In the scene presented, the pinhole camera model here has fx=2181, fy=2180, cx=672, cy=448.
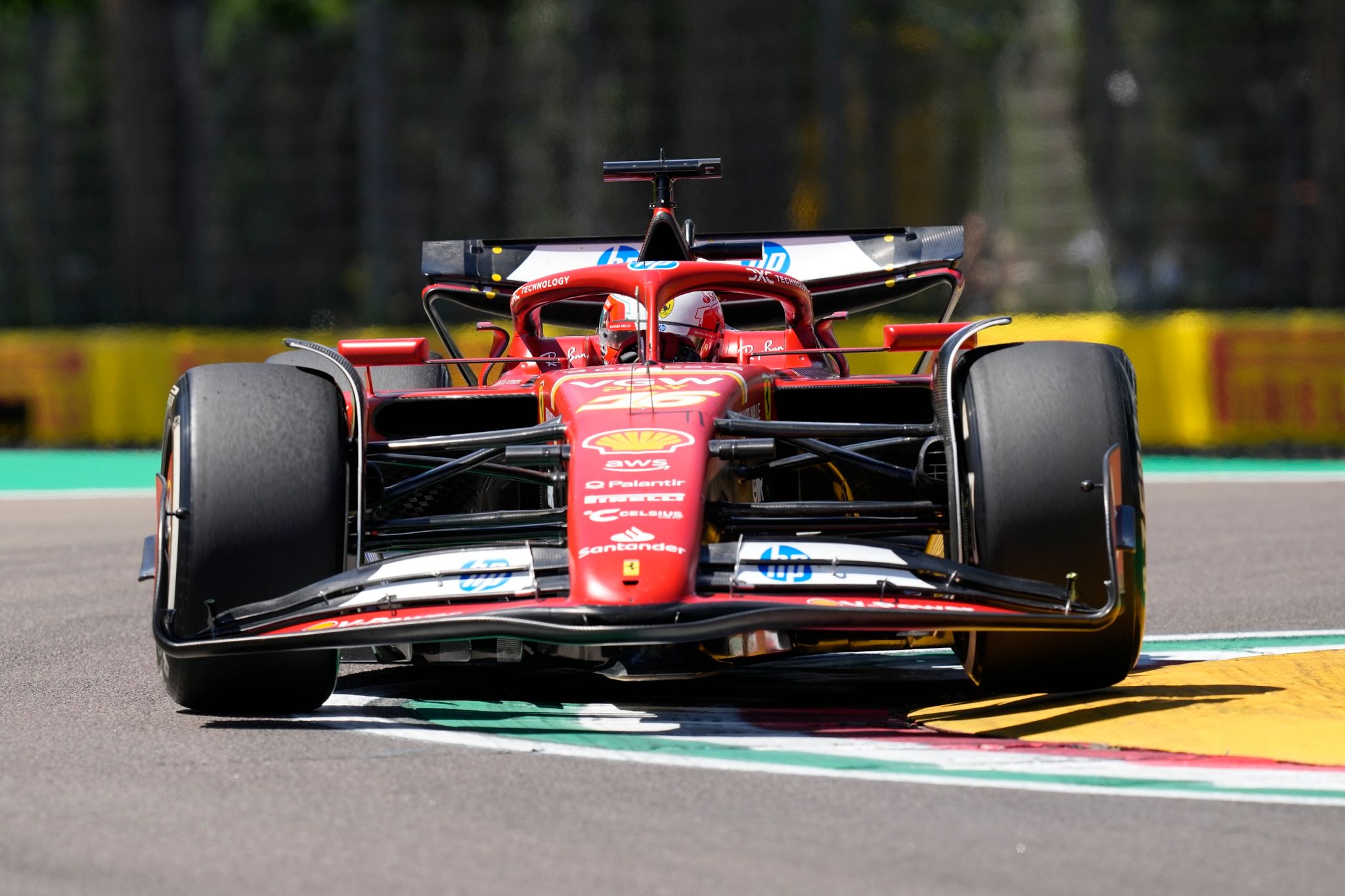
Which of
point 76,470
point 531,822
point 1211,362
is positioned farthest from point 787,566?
point 76,470

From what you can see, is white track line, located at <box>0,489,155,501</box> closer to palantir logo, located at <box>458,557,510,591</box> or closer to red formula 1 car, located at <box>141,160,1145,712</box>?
red formula 1 car, located at <box>141,160,1145,712</box>

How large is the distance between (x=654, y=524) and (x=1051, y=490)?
1139 mm

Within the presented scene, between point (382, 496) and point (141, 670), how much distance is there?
1.33m

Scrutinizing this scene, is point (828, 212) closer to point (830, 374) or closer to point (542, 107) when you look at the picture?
point (542, 107)

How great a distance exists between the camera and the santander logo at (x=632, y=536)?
5738 mm

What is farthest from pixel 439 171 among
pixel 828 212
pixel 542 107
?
pixel 828 212

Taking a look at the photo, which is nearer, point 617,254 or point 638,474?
point 638,474

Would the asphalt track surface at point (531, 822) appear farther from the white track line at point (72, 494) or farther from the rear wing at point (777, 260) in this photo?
the white track line at point (72, 494)

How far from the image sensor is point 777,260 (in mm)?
9641

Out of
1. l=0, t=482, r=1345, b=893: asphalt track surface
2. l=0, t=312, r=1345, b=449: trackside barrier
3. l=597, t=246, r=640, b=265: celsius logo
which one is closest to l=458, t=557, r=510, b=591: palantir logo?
l=0, t=482, r=1345, b=893: asphalt track surface

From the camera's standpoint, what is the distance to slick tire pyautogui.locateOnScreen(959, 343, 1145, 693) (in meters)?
6.06

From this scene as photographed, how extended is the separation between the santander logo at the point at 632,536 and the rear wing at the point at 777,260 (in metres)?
3.81

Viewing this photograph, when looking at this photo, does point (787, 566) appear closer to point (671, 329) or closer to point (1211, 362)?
point (671, 329)

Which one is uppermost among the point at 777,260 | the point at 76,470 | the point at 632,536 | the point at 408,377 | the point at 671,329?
the point at 777,260
